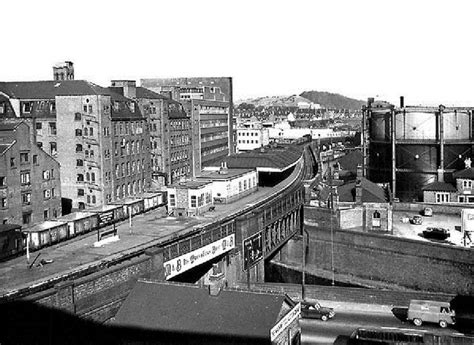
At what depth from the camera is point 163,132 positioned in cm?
9750

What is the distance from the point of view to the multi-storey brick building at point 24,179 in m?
60.7

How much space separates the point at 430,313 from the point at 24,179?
40.8 m

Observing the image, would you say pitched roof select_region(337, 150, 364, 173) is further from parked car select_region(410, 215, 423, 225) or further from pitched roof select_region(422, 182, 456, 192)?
parked car select_region(410, 215, 423, 225)

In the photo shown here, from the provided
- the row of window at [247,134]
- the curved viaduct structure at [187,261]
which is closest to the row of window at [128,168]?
the curved viaduct structure at [187,261]

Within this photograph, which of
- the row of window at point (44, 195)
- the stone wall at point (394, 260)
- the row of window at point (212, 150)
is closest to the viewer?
the stone wall at point (394, 260)

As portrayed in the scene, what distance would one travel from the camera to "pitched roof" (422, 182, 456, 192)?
80.2 metres

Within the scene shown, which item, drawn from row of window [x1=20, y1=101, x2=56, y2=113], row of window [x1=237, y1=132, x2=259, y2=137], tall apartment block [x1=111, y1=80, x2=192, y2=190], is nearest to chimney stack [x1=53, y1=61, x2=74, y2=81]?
tall apartment block [x1=111, y1=80, x2=192, y2=190]

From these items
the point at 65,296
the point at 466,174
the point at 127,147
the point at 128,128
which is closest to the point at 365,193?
the point at 466,174

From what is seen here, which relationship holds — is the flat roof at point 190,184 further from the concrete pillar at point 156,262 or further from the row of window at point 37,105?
the row of window at point 37,105

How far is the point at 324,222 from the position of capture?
70.2 m

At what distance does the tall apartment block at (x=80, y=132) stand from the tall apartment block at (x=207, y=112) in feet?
99.3

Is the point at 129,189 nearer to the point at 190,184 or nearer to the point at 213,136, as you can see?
the point at 190,184

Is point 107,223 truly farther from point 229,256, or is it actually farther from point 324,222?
point 324,222

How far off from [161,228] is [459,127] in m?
54.6
